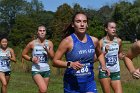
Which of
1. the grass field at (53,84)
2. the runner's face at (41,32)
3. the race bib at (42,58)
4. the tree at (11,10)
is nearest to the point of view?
the race bib at (42,58)

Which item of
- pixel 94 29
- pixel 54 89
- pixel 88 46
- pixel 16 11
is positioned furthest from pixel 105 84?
pixel 16 11

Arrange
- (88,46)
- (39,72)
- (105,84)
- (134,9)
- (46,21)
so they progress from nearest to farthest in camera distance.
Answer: (88,46) < (105,84) < (39,72) < (134,9) < (46,21)

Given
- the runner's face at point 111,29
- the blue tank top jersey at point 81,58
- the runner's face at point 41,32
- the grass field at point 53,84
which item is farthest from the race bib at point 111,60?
the grass field at point 53,84

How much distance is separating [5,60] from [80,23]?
7216mm

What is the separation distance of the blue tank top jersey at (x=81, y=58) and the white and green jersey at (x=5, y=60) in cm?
694

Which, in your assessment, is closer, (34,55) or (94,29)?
(34,55)

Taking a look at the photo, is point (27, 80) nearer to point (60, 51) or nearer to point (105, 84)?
point (105, 84)

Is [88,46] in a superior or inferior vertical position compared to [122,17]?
inferior

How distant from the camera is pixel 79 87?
26.8 ft

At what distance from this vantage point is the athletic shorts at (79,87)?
8.12 m

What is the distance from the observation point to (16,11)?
12719 cm

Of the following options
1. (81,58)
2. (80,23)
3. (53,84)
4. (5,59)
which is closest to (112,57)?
(80,23)

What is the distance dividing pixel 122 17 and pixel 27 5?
53925mm

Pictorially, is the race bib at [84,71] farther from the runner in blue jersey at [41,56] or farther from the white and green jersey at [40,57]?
the white and green jersey at [40,57]
